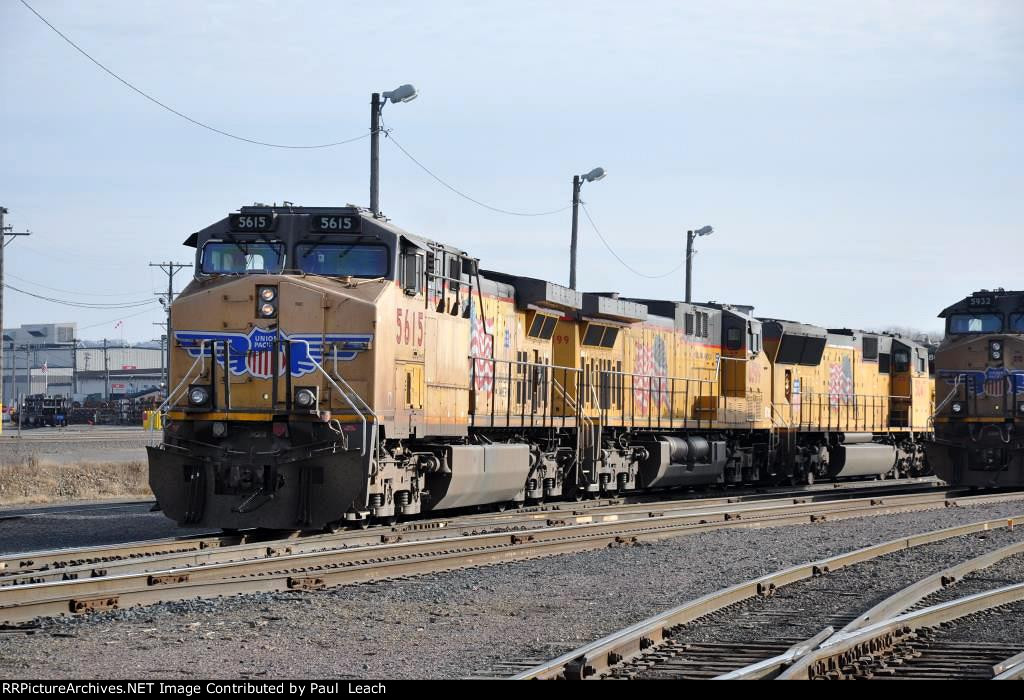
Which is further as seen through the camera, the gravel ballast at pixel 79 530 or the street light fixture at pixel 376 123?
the street light fixture at pixel 376 123

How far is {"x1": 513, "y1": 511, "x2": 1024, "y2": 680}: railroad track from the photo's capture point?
6.84 meters

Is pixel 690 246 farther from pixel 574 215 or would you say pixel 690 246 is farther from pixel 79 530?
pixel 79 530

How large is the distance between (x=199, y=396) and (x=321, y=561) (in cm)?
297

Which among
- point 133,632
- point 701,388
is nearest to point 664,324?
point 701,388

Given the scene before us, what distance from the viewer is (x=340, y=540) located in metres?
13.1

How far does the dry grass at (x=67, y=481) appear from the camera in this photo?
22.9m

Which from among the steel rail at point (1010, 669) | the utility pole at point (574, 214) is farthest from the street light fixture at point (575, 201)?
the steel rail at point (1010, 669)

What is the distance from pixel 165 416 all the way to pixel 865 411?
2140cm

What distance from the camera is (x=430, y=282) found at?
15.2 m

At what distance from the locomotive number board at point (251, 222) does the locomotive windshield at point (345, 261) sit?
0.43 metres

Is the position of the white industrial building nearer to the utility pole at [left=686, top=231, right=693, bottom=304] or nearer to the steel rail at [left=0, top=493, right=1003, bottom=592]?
the utility pole at [left=686, top=231, right=693, bottom=304]

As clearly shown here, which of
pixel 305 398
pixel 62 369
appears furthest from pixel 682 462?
pixel 62 369

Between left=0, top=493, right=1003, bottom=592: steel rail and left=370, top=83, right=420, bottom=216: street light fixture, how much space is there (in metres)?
5.68

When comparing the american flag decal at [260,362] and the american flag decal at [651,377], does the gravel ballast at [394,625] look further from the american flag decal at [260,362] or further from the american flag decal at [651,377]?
the american flag decal at [651,377]
